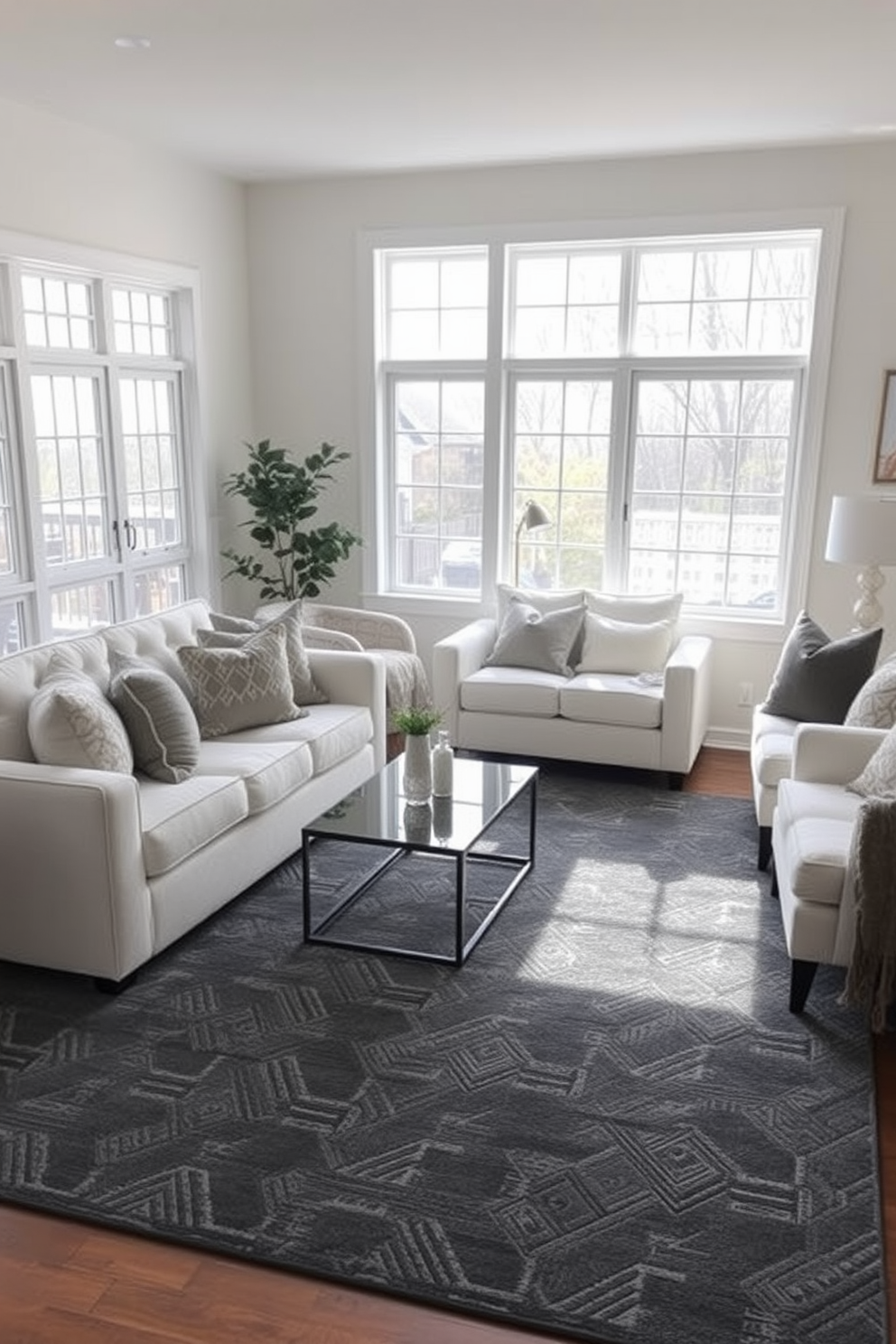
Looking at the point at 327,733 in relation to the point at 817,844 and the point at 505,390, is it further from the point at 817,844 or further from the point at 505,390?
the point at 505,390

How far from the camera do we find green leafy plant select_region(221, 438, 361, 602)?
5789 mm

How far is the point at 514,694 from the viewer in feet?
16.8

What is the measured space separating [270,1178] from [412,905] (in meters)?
1.45

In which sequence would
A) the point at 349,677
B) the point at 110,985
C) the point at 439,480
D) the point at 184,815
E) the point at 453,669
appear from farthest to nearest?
the point at 439,480 → the point at 453,669 → the point at 349,677 → the point at 184,815 → the point at 110,985

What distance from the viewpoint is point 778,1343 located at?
1.95 meters

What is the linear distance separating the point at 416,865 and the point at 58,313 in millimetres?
3040

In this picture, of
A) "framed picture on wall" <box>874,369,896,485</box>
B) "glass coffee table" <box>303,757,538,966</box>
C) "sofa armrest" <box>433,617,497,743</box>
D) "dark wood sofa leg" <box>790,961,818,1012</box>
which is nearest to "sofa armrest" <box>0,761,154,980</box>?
"glass coffee table" <box>303,757,538,966</box>

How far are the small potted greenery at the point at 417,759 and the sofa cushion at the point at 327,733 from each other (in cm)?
53

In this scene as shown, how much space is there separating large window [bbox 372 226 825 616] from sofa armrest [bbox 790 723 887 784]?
82.1 inches

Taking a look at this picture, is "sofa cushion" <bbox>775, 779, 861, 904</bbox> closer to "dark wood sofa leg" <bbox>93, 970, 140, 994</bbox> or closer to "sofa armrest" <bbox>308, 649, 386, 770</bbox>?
"sofa armrest" <bbox>308, 649, 386, 770</bbox>

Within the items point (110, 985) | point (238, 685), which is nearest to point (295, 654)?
point (238, 685)

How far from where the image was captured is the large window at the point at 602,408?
5.39 metres

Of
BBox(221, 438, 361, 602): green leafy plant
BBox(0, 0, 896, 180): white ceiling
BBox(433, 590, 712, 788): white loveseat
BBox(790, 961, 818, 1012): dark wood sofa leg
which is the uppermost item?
BBox(0, 0, 896, 180): white ceiling

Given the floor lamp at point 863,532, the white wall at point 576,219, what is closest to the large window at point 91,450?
the white wall at point 576,219
